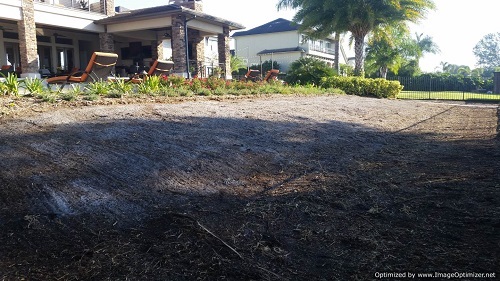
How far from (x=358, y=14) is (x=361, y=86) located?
4.53 m

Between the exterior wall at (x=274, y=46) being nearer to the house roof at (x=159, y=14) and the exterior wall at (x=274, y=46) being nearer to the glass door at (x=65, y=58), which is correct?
the glass door at (x=65, y=58)

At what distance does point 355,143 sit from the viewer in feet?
20.3

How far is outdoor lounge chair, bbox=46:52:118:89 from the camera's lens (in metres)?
9.84

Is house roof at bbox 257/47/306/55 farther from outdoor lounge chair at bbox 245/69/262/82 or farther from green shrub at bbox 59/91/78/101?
green shrub at bbox 59/91/78/101

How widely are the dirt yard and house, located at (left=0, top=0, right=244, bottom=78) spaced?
39.6ft

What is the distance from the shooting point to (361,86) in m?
19.1

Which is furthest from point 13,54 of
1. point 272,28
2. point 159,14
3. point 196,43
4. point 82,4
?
point 272,28

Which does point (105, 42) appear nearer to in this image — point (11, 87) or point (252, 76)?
point (252, 76)

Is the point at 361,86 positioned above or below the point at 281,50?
below

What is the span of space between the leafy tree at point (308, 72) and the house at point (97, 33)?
145 inches

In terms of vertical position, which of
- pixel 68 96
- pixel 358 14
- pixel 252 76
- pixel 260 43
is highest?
pixel 260 43

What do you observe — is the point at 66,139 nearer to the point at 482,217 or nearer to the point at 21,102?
the point at 21,102

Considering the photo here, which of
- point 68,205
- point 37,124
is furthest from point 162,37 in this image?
point 68,205

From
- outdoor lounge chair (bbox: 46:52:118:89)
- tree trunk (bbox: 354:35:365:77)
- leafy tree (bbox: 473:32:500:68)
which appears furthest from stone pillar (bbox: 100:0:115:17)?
leafy tree (bbox: 473:32:500:68)
